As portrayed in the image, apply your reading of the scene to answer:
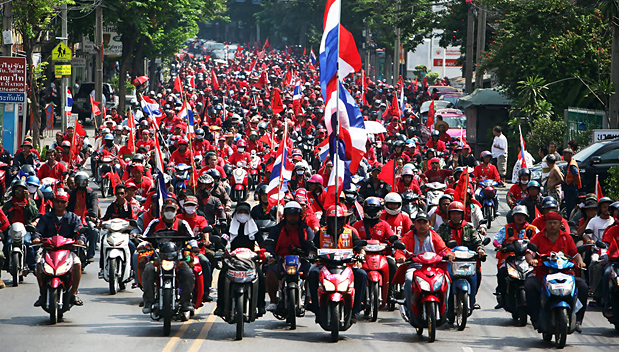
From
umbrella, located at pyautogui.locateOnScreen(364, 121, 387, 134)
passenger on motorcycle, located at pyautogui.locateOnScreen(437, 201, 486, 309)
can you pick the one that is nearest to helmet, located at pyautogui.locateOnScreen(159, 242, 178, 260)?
passenger on motorcycle, located at pyautogui.locateOnScreen(437, 201, 486, 309)

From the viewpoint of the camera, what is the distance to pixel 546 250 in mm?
12469

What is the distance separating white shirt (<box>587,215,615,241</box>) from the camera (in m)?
14.6

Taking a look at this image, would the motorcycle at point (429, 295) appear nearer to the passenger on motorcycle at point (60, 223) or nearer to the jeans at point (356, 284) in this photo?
the jeans at point (356, 284)

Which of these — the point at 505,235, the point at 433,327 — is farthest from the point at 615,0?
the point at 433,327

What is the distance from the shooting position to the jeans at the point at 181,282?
11.9 metres

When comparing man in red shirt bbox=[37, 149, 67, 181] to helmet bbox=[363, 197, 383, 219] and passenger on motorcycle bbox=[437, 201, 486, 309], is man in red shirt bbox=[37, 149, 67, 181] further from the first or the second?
passenger on motorcycle bbox=[437, 201, 486, 309]

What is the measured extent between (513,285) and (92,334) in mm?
4993

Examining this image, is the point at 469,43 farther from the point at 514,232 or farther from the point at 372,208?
the point at 372,208

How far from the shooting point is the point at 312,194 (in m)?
16.9

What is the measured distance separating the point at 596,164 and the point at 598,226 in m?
8.98

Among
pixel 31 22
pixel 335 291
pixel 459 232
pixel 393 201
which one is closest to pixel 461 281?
pixel 459 232

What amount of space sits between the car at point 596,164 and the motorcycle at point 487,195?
208cm

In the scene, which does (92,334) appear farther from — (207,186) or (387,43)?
(387,43)

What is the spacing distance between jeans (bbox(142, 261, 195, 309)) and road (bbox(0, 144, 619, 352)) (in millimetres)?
378
